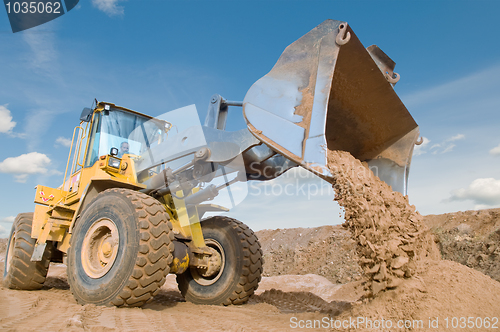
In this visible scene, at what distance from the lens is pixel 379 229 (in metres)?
2.63

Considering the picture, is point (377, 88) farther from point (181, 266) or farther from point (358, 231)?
point (181, 266)

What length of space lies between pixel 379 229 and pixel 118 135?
379 centimetres

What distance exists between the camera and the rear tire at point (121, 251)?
3305 millimetres

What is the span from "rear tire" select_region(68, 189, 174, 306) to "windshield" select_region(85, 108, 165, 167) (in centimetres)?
107

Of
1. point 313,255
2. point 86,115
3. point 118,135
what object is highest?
point 86,115

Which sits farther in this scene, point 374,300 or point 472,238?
point 472,238

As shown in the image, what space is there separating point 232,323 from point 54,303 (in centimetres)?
219

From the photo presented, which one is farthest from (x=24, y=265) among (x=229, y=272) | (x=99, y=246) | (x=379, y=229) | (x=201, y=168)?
(x=379, y=229)

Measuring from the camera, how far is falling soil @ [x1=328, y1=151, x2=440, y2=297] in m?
2.53

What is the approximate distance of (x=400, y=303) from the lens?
237 centimetres

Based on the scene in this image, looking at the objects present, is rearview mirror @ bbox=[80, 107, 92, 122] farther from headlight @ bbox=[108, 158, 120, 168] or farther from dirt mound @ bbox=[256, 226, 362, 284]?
dirt mound @ bbox=[256, 226, 362, 284]

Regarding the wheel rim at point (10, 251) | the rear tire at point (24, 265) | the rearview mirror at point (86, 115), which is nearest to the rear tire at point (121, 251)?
the rearview mirror at point (86, 115)

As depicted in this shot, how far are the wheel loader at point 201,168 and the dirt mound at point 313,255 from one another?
5926 millimetres

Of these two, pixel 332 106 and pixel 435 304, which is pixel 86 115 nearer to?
pixel 332 106
